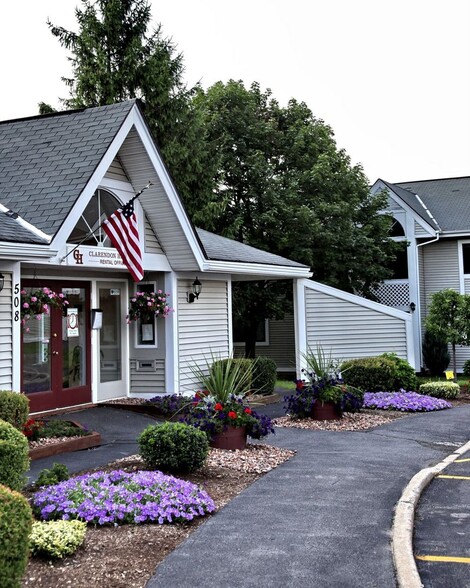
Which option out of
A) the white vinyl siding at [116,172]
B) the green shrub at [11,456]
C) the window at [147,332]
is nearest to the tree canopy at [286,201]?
the window at [147,332]

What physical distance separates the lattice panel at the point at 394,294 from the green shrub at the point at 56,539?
2198 centimetres

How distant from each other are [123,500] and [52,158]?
25.1ft

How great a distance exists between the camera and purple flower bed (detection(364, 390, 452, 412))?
46.2 feet

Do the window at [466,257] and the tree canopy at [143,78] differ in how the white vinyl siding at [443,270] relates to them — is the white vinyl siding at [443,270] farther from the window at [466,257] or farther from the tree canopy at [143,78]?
the tree canopy at [143,78]

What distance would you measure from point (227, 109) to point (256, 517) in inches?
832

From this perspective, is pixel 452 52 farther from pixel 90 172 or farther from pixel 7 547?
pixel 7 547

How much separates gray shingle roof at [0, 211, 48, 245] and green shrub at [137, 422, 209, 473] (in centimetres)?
377

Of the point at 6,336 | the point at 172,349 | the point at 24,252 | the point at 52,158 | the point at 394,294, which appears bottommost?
the point at 172,349

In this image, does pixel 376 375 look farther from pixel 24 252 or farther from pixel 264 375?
pixel 24 252

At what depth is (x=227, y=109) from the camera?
25.4 m

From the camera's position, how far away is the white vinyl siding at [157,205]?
12914mm

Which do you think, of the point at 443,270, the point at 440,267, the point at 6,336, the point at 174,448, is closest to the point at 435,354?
the point at 443,270

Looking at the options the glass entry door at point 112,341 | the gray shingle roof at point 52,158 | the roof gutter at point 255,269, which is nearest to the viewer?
the gray shingle roof at point 52,158

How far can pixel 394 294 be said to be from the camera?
26172 millimetres
